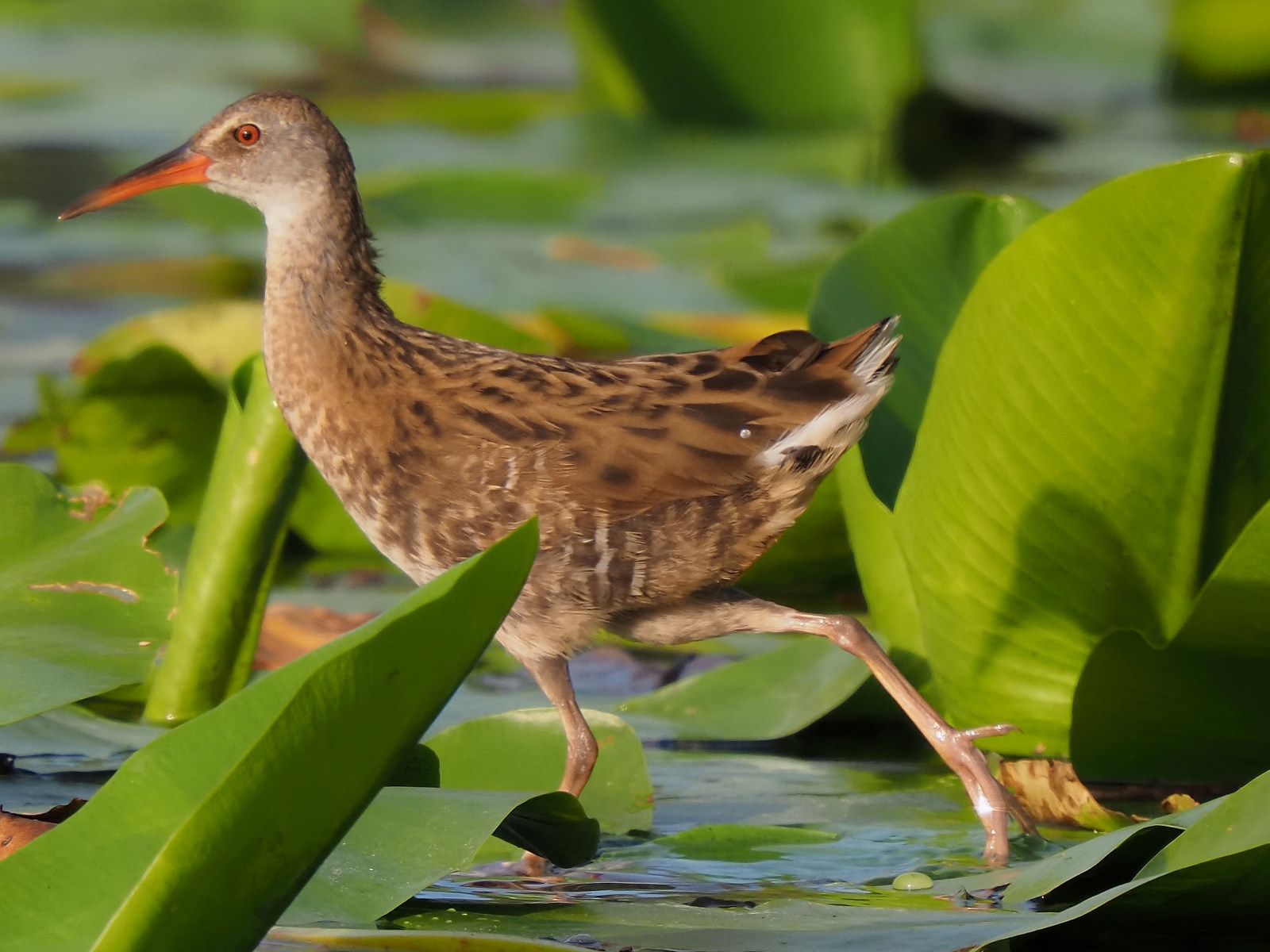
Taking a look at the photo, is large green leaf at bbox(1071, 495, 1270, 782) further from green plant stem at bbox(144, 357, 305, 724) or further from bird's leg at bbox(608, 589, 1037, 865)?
green plant stem at bbox(144, 357, 305, 724)

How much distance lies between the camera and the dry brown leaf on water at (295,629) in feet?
10.4

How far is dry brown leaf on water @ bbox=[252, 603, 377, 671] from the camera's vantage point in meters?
3.16

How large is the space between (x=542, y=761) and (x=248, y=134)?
1160 mm

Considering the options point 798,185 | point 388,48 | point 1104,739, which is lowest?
point 1104,739

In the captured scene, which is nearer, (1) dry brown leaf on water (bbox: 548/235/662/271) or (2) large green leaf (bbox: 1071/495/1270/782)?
(2) large green leaf (bbox: 1071/495/1270/782)

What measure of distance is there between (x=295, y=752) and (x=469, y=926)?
2.10 feet

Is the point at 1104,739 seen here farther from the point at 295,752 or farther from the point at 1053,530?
the point at 295,752

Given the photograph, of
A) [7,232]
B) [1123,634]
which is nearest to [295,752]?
[1123,634]

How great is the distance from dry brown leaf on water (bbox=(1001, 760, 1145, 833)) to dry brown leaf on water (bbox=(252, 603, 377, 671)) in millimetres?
1189

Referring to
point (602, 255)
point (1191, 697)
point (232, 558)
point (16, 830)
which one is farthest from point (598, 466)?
point (602, 255)

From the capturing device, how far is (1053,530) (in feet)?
7.68

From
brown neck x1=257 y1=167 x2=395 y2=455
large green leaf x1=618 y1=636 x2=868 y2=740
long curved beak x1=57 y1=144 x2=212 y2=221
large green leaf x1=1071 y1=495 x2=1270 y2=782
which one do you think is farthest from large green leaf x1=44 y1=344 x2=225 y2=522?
large green leaf x1=1071 y1=495 x2=1270 y2=782

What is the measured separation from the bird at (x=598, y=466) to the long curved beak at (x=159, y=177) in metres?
0.40

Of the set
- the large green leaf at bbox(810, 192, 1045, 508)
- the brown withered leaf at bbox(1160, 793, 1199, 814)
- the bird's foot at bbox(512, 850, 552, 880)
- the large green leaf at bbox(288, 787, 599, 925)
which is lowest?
the brown withered leaf at bbox(1160, 793, 1199, 814)
